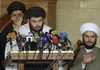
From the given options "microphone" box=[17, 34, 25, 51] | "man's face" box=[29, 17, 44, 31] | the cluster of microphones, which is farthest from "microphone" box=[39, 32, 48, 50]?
"man's face" box=[29, 17, 44, 31]

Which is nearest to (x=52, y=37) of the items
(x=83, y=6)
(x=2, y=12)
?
(x=2, y=12)

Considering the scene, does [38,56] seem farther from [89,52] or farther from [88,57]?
[89,52]

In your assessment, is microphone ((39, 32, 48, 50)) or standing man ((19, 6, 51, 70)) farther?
standing man ((19, 6, 51, 70))

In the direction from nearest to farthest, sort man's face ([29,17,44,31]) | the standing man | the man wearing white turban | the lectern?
the lectern < the standing man < man's face ([29,17,44,31]) < the man wearing white turban

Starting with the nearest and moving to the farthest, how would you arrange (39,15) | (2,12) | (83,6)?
(39,15), (2,12), (83,6)

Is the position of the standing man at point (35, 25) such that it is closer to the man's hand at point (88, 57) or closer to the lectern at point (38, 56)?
the lectern at point (38, 56)

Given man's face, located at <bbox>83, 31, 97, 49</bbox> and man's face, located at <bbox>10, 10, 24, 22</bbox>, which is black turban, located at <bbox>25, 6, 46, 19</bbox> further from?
man's face, located at <bbox>83, 31, 97, 49</bbox>

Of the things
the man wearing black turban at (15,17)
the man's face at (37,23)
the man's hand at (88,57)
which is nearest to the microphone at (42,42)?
the man's face at (37,23)

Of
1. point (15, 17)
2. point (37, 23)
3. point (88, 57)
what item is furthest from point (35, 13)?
point (88, 57)

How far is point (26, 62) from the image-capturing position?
→ 3.34 m

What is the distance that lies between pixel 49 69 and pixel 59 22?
10.8 ft

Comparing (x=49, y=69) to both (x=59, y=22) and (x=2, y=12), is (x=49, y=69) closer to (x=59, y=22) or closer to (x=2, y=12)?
(x=2, y=12)

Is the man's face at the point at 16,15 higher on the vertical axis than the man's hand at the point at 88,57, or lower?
higher

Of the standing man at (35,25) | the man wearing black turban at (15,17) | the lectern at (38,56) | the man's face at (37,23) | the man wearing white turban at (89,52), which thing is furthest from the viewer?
the man wearing black turban at (15,17)
